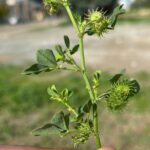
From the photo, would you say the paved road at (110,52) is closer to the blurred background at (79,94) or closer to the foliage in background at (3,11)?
the blurred background at (79,94)

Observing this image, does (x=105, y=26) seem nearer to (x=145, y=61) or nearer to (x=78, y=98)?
(x=78, y=98)

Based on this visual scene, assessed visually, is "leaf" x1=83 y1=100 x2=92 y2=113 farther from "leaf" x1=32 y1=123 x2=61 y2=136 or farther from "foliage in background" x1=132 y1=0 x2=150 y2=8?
"foliage in background" x1=132 y1=0 x2=150 y2=8

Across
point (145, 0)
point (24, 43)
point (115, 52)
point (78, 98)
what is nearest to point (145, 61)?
point (115, 52)

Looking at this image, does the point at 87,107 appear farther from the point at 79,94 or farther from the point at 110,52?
the point at 110,52

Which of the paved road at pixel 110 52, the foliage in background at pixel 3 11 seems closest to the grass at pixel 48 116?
the paved road at pixel 110 52

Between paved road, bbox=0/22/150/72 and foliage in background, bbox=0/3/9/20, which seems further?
foliage in background, bbox=0/3/9/20

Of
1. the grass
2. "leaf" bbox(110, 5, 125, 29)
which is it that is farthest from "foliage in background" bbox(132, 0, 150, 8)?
"leaf" bbox(110, 5, 125, 29)
